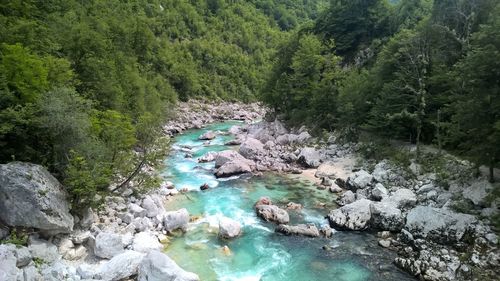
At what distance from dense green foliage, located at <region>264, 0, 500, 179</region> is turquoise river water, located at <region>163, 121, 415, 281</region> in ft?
26.9

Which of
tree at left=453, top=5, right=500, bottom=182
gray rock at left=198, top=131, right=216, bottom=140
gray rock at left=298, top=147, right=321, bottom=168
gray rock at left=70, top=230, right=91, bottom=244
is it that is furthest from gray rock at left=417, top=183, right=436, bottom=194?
gray rock at left=198, top=131, right=216, bottom=140

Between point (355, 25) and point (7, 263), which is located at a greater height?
point (355, 25)

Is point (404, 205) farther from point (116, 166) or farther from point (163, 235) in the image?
point (116, 166)

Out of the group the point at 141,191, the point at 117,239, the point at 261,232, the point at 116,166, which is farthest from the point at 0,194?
the point at 261,232

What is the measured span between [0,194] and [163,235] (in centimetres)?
729

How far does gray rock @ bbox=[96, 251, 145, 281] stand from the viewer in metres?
14.6

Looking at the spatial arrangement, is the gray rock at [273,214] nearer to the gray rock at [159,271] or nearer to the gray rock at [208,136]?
the gray rock at [159,271]

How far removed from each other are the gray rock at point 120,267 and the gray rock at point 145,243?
120 cm

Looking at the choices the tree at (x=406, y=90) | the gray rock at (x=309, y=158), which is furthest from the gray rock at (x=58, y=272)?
the tree at (x=406, y=90)

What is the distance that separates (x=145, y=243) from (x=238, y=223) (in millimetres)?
5150

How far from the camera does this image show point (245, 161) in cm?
3148

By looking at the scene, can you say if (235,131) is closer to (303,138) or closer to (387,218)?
(303,138)

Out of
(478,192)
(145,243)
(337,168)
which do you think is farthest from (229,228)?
(337,168)

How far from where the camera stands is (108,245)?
16312 mm
